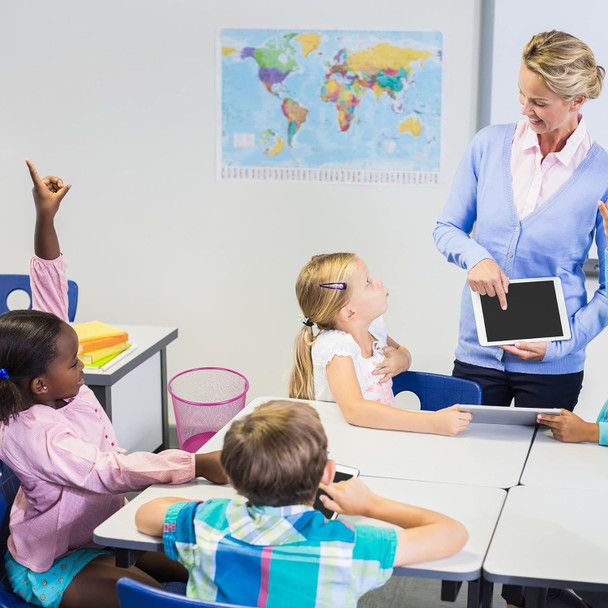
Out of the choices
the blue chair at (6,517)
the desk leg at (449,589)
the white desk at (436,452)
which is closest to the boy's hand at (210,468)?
the white desk at (436,452)

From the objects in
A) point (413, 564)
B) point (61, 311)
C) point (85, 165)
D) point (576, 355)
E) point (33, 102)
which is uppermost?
point (33, 102)

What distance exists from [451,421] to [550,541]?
532mm

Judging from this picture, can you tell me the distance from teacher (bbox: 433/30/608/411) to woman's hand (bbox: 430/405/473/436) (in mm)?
331

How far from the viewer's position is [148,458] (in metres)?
1.75

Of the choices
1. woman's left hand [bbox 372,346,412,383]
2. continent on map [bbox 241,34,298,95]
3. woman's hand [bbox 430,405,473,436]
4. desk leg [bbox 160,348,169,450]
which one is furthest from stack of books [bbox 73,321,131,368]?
continent on map [bbox 241,34,298,95]

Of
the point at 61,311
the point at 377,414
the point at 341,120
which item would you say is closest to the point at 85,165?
the point at 341,120

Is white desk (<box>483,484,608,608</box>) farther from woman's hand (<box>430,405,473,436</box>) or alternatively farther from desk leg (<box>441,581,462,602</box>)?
woman's hand (<box>430,405,473,436</box>)

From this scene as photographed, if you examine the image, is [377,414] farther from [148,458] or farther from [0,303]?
[0,303]

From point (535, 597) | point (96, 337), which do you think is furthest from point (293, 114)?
point (535, 597)

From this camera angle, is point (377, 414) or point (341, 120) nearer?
point (377, 414)

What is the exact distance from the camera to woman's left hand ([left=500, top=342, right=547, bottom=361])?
7.50 feet

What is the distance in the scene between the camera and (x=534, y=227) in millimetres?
2297

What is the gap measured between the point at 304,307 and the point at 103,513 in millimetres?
801

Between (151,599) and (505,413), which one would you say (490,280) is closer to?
(505,413)
